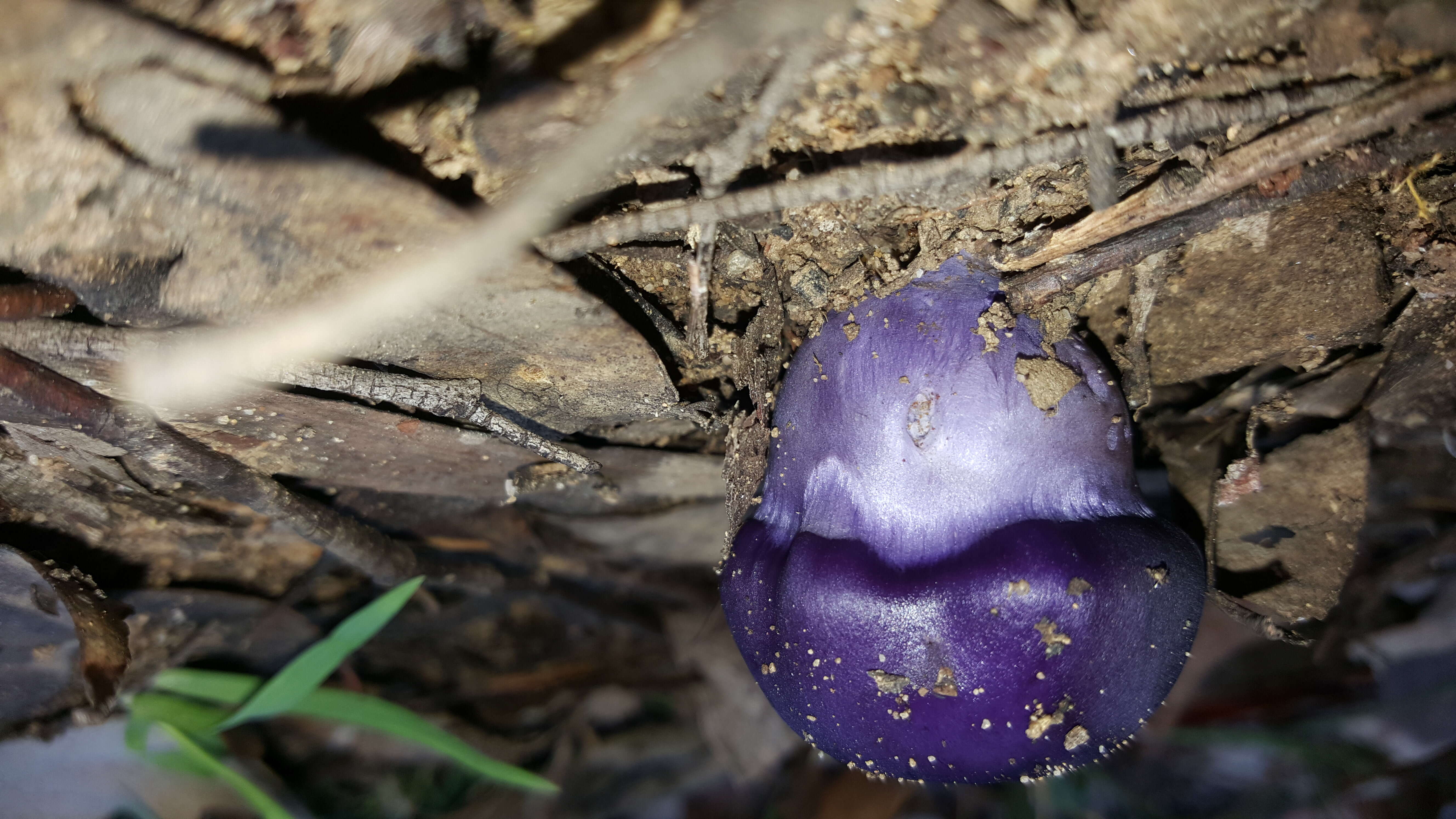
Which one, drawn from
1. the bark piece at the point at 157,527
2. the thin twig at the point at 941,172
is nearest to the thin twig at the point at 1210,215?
the thin twig at the point at 941,172

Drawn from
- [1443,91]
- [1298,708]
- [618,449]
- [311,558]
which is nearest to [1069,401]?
[1443,91]

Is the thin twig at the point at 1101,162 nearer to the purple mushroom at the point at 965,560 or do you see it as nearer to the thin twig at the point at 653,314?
the purple mushroom at the point at 965,560

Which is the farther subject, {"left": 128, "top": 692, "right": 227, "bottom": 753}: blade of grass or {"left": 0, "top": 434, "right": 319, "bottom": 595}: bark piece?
{"left": 128, "top": 692, "right": 227, "bottom": 753}: blade of grass

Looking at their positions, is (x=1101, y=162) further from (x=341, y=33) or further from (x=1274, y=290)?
(x=341, y=33)

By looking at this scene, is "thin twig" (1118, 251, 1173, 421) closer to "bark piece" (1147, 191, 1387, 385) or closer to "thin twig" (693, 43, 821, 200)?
"bark piece" (1147, 191, 1387, 385)

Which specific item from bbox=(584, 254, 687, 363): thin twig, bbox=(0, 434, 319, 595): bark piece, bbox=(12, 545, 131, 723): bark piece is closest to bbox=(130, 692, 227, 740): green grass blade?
bbox=(12, 545, 131, 723): bark piece

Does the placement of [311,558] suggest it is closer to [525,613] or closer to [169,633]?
[169,633]
